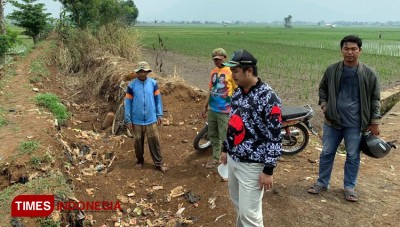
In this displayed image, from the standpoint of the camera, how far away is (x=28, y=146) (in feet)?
16.4

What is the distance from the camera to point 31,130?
19.1 feet

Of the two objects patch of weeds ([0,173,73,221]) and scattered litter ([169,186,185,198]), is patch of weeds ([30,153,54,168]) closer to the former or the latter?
patch of weeds ([0,173,73,221])

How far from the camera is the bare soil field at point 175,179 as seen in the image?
14.1 ft

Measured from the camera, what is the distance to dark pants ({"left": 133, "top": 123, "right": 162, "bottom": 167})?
5.58 meters

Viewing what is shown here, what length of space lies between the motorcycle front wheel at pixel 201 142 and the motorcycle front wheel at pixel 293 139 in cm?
127

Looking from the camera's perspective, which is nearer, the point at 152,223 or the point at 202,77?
the point at 152,223

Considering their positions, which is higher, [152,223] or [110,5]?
[110,5]

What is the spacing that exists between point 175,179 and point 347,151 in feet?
8.23

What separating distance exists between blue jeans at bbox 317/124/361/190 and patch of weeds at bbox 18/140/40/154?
12.4 feet

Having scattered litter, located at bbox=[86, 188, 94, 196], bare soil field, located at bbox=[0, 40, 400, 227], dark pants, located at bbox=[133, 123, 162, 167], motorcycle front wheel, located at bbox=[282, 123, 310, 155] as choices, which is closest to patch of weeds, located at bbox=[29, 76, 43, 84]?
bare soil field, located at bbox=[0, 40, 400, 227]

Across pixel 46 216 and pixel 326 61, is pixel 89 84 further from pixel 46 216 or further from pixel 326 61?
pixel 326 61

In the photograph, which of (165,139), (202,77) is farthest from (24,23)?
(165,139)

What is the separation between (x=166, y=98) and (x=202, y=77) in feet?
26.3

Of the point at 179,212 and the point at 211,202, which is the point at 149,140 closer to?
the point at 179,212
